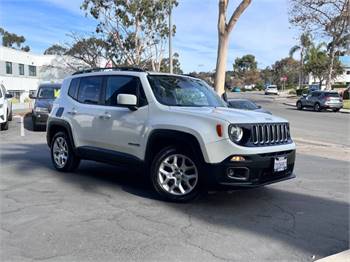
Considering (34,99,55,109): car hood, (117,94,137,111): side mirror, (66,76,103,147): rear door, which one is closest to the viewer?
(117,94,137,111): side mirror

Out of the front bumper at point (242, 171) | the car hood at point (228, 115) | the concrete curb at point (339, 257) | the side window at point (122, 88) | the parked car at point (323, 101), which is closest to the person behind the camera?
the concrete curb at point (339, 257)

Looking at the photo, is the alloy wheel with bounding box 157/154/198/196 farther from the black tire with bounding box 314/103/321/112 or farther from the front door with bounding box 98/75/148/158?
the black tire with bounding box 314/103/321/112

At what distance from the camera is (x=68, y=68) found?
64562 millimetres

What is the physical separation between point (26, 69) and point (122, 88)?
5938 centimetres

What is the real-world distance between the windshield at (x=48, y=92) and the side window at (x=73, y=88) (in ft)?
30.5

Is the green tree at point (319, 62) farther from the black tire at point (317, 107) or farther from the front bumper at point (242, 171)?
the front bumper at point (242, 171)

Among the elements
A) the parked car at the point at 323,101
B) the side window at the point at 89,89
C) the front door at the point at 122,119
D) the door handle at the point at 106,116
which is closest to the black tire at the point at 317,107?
the parked car at the point at 323,101

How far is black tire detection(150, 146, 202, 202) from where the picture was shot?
5.56 meters

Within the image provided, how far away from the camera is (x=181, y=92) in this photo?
6461 mm

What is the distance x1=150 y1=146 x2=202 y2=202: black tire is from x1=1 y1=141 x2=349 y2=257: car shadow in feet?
0.35

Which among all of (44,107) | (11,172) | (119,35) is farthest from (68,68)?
(11,172)

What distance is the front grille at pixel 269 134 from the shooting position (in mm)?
5453

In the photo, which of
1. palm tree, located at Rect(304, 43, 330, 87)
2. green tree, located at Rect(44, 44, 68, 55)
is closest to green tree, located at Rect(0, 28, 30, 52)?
green tree, located at Rect(44, 44, 68, 55)

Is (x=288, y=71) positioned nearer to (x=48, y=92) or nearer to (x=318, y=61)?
(x=318, y=61)
